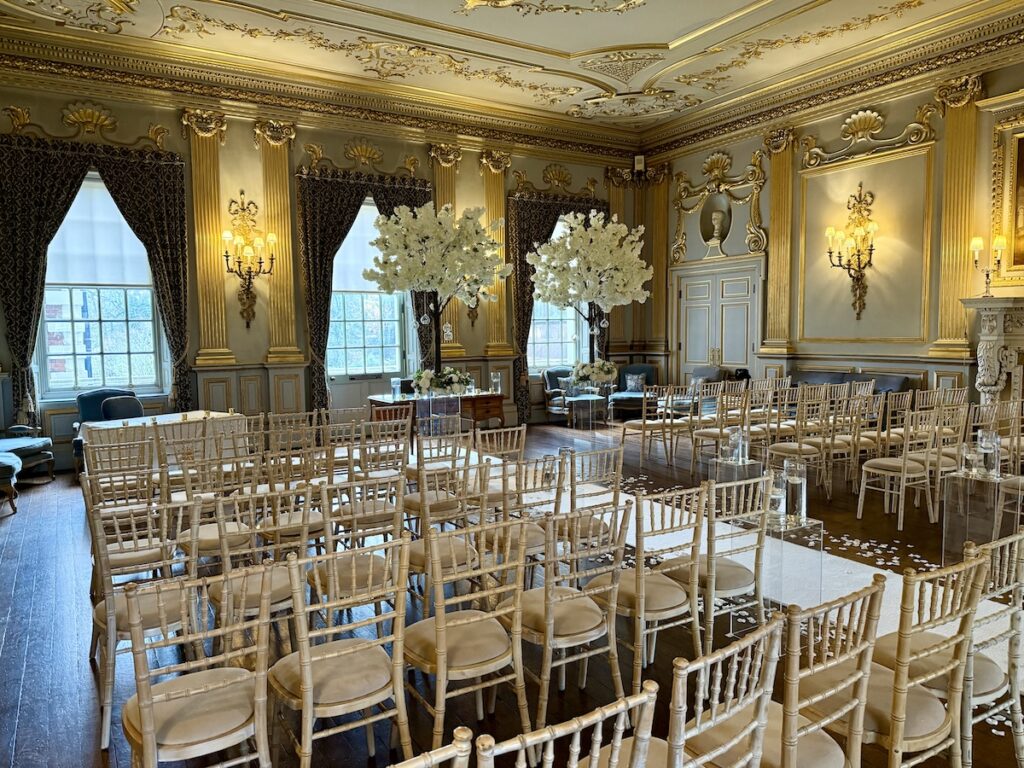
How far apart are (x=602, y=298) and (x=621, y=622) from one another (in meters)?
4.25

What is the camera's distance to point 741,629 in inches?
140

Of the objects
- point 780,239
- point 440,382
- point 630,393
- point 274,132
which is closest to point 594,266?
point 440,382

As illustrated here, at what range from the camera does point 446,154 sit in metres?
10.3

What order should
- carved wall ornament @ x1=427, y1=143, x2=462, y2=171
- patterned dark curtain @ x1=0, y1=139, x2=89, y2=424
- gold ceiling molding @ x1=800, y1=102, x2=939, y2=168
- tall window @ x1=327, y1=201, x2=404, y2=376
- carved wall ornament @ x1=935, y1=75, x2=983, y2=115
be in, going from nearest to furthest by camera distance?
1. patterned dark curtain @ x1=0, y1=139, x2=89, y2=424
2. carved wall ornament @ x1=935, y1=75, x2=983, y2=115
3. gold ceiling molding @ x1=800, y1=102, x2=939, y2=168
4. tall window @ x1=327, y1=201, x2=404, y2=376
5. carved wall ornament @ x1=427, y1=143, x2=462, y2=171

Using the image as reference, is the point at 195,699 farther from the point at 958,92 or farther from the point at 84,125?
the point at 958,92

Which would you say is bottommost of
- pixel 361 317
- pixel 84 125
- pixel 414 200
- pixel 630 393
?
pixel 630 393

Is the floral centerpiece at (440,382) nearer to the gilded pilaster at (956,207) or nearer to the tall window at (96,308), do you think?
the tall window at (96,308)

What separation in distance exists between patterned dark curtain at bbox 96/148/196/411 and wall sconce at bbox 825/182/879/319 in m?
8.02

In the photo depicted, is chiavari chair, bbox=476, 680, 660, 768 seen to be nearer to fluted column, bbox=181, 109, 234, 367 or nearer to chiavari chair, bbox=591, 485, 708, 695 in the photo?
chiavari chair, bbox=591, 485, 708, 695

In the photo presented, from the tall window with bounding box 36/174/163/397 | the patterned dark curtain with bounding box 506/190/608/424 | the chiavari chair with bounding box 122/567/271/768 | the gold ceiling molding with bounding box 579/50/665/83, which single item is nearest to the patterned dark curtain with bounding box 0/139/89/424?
the tall window with bounding box 36/174/163/397

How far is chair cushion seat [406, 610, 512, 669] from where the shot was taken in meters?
2.42

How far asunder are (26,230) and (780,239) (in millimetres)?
9158

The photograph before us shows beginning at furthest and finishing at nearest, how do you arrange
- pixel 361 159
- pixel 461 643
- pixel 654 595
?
pixel 361 159, pixel 654 595, pixel 461 643

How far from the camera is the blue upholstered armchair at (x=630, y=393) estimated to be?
35.9ft
